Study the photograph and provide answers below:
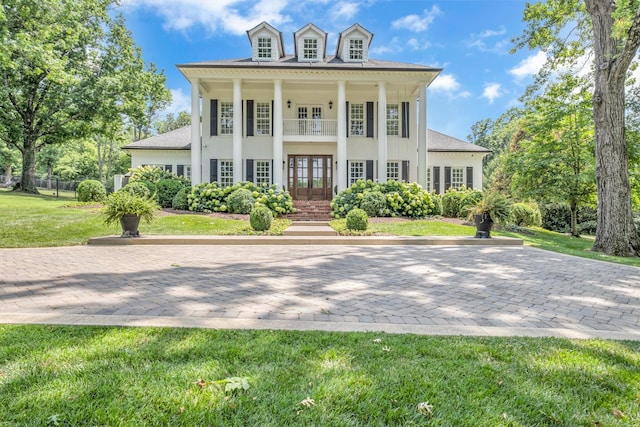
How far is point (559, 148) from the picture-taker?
13.6 metres

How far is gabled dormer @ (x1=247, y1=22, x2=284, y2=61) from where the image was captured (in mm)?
17312

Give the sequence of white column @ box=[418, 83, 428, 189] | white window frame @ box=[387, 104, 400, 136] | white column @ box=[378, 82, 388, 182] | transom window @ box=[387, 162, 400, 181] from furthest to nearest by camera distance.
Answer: white window frame @ box=[387, 104, 400, 136] → transom window @ box=[387, 162, 400, 181] → white column @ box=[418, 83, 428, 189] → white column @ box=[378, 82, 388, 182]

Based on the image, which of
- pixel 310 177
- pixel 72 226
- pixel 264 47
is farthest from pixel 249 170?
pixel 72 226

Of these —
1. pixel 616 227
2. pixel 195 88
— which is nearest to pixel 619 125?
pixel 616 227

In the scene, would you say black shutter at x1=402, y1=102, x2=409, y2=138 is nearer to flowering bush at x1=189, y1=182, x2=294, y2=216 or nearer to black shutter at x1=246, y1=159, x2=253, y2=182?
flowering bush at x1=189, y1=182, x2=294, y2=216

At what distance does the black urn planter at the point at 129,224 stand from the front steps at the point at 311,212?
6.44 metres

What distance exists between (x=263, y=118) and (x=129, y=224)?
10.6 m

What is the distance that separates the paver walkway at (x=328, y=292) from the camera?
9.96 ft

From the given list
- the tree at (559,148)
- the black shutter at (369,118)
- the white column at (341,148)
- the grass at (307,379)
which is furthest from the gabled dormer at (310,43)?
the grass at (307,379)

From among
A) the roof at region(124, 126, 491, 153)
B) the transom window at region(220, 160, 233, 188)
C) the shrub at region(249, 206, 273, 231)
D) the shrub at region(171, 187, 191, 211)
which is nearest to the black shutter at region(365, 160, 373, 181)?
the roof at region(124, 126, 491, 153)

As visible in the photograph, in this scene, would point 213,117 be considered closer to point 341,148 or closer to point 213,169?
point 213,169

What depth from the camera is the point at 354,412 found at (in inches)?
66.2

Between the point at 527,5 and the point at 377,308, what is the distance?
1373cm

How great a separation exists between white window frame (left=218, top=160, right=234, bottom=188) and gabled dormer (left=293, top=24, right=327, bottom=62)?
6832mm
